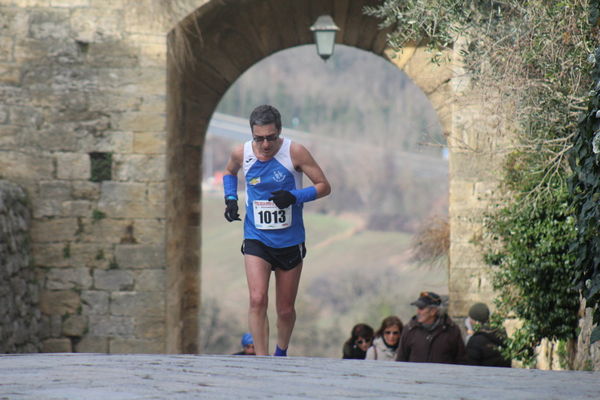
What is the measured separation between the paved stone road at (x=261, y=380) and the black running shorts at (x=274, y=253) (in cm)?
103

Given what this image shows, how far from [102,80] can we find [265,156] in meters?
3.39

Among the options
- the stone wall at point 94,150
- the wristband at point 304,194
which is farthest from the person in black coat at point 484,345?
the stone wall at point 94,150

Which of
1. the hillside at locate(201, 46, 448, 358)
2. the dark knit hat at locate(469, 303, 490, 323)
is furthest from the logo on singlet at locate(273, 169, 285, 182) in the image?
the hillside at locate(201, 46, 448, 358)

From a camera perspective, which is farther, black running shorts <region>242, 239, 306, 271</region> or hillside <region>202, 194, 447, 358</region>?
hillside <region>202, 194, 447, 358</region>

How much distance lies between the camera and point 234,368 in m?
4.04

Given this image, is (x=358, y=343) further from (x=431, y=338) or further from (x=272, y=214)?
(x=272, y=214)

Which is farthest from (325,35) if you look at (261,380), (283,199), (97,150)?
(261,380)

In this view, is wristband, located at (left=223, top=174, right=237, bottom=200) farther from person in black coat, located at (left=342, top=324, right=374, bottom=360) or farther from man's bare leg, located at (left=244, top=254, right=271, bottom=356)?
person in black coat, located at (left=342, top=324, right=374, bottom=360)

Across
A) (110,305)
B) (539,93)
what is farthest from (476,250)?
(110,305)

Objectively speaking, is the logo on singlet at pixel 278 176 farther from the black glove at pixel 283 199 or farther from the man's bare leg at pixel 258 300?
the man's bare leg at pixel 258 300

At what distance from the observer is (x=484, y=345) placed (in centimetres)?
693

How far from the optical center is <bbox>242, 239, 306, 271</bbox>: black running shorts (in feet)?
17.7

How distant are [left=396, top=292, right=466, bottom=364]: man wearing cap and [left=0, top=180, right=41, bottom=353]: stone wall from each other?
2850 millimetres

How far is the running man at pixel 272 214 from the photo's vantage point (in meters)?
5.26
